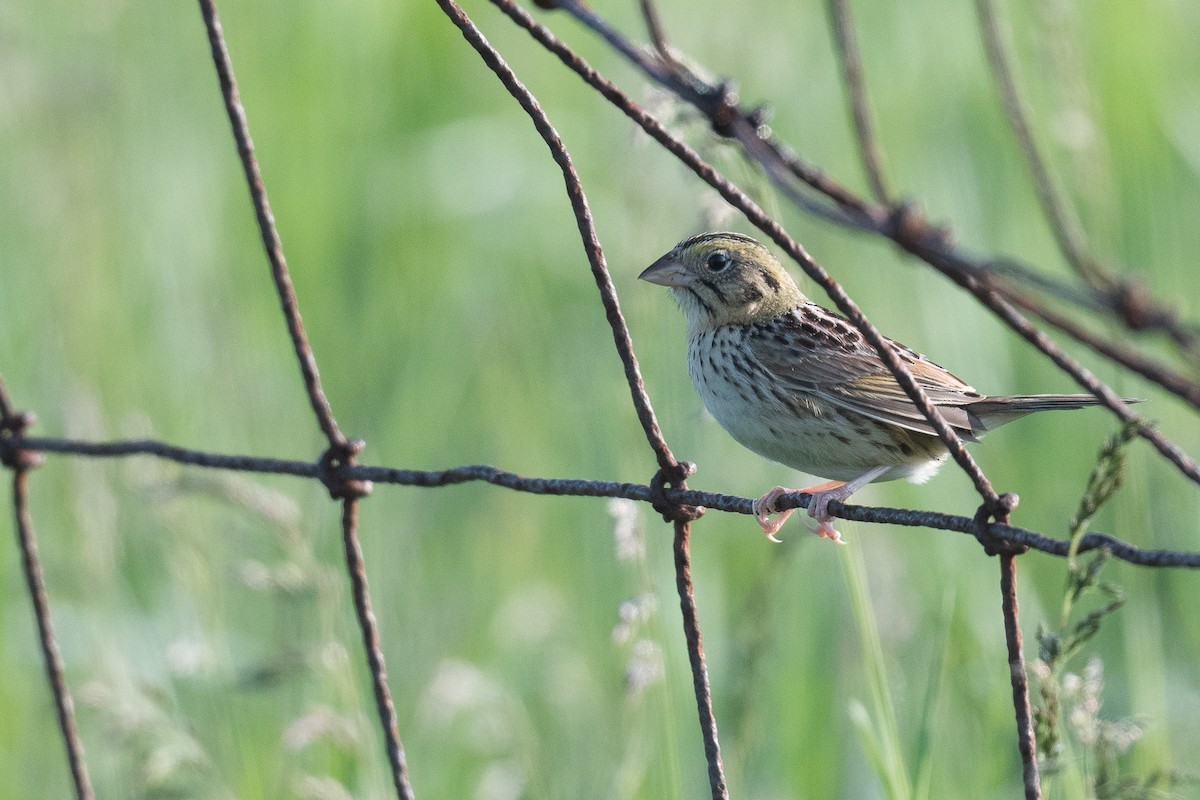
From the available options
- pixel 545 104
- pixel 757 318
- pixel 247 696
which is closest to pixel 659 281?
pixel 757 318

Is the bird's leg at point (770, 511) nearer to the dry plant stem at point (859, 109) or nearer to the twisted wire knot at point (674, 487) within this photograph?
the twisted wire knot at point (674, 487)

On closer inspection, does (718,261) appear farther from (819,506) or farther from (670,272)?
(819,506)

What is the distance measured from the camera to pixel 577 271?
5.65m

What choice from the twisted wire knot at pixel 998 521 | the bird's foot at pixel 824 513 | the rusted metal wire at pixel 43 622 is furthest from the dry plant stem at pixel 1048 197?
the rusted metal wire at pixel 43 622

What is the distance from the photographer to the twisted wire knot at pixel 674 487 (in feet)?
6.31

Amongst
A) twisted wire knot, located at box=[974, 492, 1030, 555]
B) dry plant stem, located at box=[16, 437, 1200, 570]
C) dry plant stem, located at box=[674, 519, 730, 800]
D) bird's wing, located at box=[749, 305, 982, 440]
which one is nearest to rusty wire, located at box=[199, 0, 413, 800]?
dry plant stem, located at box=[16, 437, 1200, 570]

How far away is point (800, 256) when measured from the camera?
1.49 meters

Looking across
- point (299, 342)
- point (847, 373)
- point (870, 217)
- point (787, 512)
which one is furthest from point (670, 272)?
point (870, 217)

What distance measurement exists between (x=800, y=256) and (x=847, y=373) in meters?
1.39

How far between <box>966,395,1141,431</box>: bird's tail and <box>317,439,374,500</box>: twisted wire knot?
3.46 ft

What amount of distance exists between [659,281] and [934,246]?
1.95 m

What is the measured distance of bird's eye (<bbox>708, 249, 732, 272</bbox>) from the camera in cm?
312

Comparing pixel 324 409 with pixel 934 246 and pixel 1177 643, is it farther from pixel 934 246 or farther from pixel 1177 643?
pixel 1177 643

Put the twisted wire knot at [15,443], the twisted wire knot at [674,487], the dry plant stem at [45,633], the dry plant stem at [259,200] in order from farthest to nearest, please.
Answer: the twisted wire knot at [15,443]
the dry plant stem at [45,633]
the dry plant stem at [259,200]
the twisted wire knot at [674,487]
